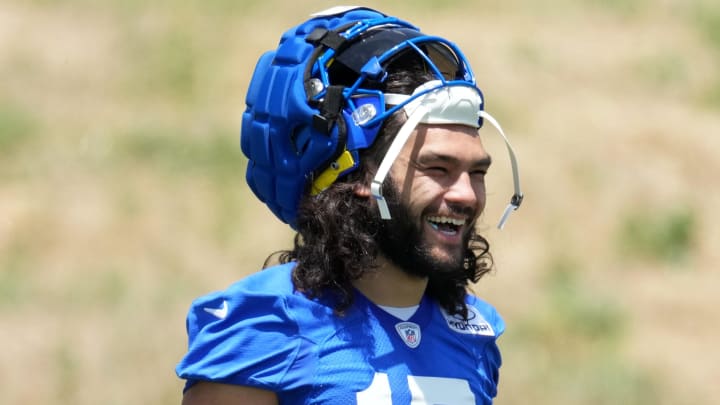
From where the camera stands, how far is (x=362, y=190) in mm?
2812

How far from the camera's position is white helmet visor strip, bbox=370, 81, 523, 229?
2699 mm

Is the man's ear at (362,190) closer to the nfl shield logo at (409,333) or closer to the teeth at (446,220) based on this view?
the teeth at (446,220)

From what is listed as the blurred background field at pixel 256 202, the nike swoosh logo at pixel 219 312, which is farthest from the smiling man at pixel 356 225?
the blurred background field at pixel 256 202

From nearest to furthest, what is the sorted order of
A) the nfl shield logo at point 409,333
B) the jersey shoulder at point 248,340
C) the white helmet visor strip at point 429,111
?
the jersey shoulder at point 248,340 → the white helmet visor strip at point 429,111 → the nfl shield logo at point 409,333

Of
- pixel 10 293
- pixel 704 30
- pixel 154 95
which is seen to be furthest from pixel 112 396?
pixel 704 30

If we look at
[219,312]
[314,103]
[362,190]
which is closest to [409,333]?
[362,190]

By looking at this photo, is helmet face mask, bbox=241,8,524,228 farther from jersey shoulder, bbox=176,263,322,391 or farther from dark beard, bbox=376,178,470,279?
jersey shoulder, bbox=176,263,322,391

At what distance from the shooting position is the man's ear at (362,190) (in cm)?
281

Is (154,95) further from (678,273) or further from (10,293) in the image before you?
(678,273)

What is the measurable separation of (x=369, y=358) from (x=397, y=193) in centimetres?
39

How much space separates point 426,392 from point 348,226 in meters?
0.44

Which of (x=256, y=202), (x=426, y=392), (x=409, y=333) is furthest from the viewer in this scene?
(x=256, y=202)

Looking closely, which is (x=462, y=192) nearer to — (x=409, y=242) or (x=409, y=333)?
(x=409, y=242)

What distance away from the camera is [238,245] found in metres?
7.91
